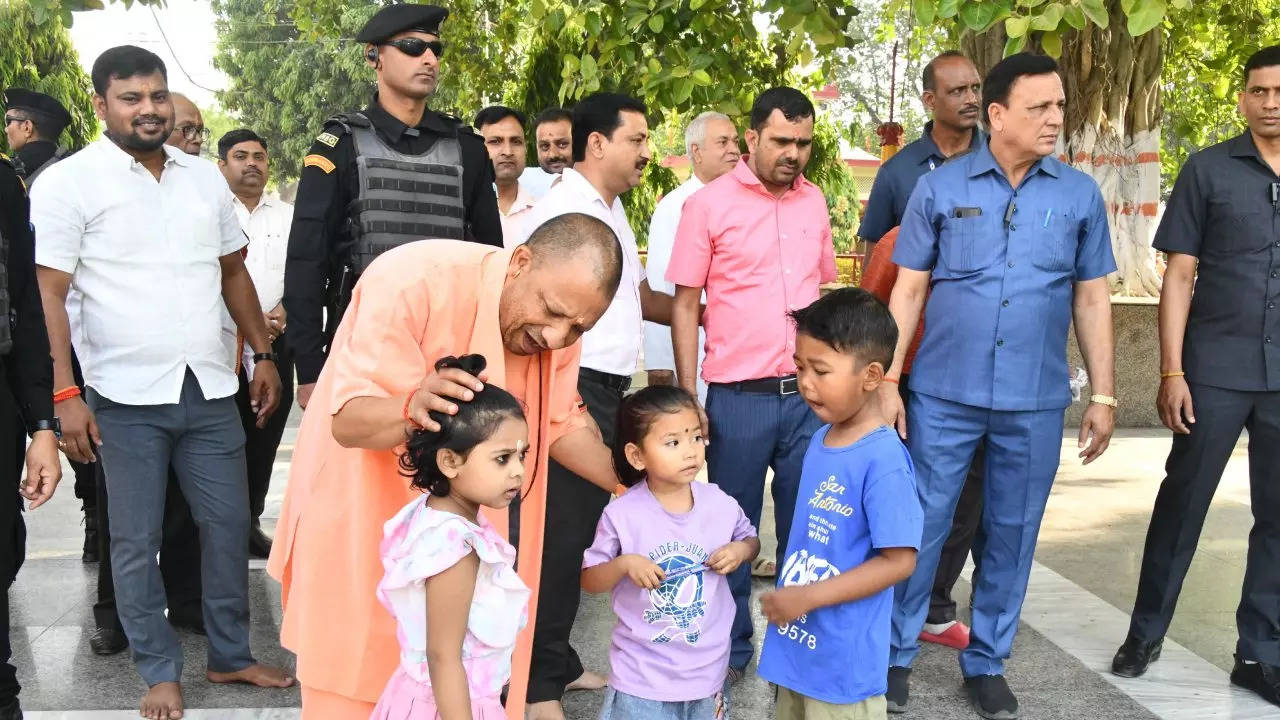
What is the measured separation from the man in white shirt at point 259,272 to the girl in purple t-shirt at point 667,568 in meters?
2.96

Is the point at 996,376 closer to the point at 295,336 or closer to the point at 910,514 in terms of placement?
the point at 910,514

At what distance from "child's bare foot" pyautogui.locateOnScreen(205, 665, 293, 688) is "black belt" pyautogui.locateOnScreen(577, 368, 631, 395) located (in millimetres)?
1497

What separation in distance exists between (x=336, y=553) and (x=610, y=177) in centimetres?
224

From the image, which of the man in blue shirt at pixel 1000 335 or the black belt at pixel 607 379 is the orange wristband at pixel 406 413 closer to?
the black belt at pixel 607 379

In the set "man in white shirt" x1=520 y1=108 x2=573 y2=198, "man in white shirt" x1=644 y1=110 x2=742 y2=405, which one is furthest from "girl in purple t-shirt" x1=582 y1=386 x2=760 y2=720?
"man in white shirt" x1=520 y1=108 x2=573 y2=198

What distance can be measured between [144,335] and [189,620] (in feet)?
4.91

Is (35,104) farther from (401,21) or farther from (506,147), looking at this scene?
(401,21)

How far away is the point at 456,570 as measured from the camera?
2.41m

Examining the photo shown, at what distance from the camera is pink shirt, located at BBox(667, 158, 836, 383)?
4449 millimetres

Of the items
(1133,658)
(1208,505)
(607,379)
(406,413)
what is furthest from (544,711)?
(1208,505)

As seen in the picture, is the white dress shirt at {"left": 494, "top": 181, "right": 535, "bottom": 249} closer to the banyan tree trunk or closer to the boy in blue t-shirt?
the boy in blue t-shirt

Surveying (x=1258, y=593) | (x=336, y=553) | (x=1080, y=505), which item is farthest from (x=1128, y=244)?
(x=336, y=553)

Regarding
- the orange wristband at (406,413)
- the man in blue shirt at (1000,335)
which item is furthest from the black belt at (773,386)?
the orange wristband at (406,413)

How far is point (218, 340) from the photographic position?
4.34m
